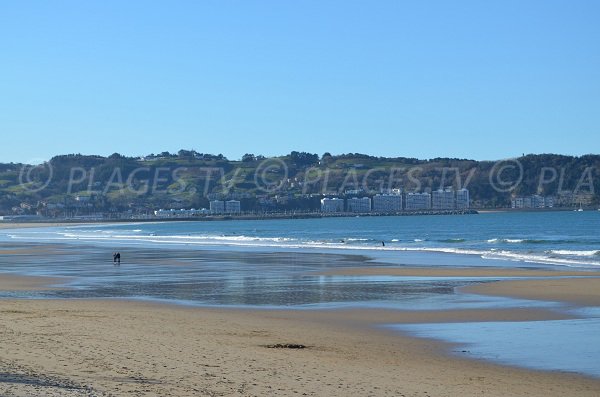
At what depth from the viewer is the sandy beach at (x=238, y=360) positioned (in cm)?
1143

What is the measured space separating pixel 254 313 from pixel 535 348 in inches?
305

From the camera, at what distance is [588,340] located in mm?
16141

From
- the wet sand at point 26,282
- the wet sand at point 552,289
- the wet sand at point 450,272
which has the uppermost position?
the wet sand at point 552,289

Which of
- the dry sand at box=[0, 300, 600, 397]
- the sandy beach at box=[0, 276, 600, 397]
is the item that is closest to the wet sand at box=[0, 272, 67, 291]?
the sandy beach at box=[0, 276, 600, 397]

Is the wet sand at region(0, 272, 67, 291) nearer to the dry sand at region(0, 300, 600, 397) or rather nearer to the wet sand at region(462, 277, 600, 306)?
the dry sand at region(0, 300, 600, 397)

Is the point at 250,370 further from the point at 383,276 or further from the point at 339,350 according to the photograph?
the point at 383,276

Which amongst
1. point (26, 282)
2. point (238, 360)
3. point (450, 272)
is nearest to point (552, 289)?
point (450, 272)

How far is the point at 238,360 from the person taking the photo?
44.9 feet

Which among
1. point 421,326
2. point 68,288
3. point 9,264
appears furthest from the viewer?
point 9,264

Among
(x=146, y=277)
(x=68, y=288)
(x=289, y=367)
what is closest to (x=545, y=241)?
(x=146, y=277)

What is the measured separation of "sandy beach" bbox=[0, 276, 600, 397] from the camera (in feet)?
37.5

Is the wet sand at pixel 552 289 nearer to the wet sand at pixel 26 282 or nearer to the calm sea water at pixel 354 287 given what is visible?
the calm sea water at pixel 354 287

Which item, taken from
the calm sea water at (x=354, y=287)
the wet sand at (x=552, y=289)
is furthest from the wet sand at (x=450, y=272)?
the wet sand at (x=552, y=289)

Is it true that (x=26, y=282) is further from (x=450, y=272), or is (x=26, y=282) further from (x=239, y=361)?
(x=239, y=361)
